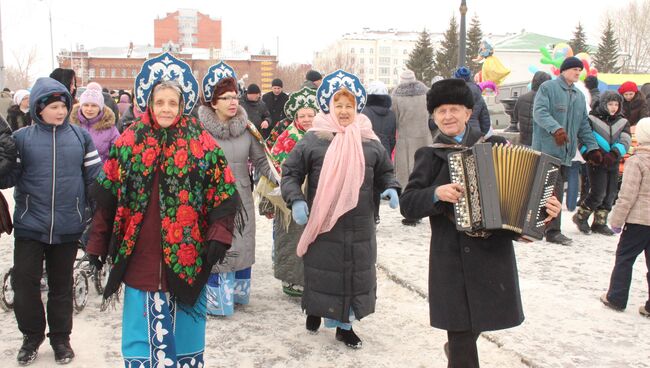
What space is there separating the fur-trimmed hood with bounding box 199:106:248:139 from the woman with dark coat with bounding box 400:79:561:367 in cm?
209

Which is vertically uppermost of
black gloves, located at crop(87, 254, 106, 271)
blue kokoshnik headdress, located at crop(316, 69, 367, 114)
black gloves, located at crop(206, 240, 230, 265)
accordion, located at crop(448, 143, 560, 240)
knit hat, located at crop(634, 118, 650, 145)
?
blue kokoshnik headdress, located at crop(316, 69, 367, 114)

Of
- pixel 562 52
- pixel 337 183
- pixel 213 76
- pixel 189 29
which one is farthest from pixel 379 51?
pixel 337 183

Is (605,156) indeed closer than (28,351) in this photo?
No

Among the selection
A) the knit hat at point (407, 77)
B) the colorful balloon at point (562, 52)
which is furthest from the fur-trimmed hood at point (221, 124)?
the colorful balloon at point (562, 52)

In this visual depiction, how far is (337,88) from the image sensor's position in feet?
15.8

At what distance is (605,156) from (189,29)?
11618 cm

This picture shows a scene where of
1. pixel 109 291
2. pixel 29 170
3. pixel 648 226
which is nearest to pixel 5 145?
pixel 29 170

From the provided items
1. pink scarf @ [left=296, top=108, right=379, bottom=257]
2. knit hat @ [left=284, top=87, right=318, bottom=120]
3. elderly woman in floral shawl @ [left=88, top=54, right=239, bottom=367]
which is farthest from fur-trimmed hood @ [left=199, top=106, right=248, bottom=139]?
elderly woman in floral shawl @ [left=88, top=54, right=239, bottom=367]

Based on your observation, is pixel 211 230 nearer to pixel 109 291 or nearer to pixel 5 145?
pixel 109 291

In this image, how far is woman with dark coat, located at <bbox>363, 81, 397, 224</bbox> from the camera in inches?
350

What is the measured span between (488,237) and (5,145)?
3035 mm

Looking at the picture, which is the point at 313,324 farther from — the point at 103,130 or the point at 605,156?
the point at 605,156

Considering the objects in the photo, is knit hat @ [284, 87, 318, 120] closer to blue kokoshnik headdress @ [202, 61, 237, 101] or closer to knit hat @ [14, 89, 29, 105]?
blue kokoshnik headdress @ [202, 61, 237, 101]

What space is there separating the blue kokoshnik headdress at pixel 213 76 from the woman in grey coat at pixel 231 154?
17 millimetres
